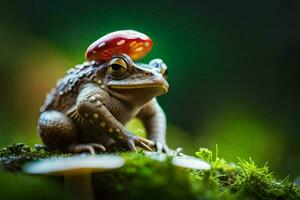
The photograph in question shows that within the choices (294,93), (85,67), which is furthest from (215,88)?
(85,67)

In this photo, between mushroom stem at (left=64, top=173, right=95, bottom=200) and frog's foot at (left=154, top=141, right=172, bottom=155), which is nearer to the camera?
mushroom stem at (left=64, top=173, right=95, bottom=200)

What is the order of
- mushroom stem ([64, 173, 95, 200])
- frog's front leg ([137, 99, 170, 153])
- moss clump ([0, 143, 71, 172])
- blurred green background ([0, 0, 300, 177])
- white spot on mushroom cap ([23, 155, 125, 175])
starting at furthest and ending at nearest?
1. blurred green background ([0, 0, 300, 177])
2. frog's front leg ([137, 99, 170, 153])
3. moss clump ([0, 143, 71, 172])
4. mushroom stem ([64, 173, 95, 200])
5. white spot on mushroom cap ([23, 155, 125, 175])

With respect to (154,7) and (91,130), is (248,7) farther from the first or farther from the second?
(91,130)

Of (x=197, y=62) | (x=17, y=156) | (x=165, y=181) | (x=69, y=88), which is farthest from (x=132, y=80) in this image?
(x=197, y=62)

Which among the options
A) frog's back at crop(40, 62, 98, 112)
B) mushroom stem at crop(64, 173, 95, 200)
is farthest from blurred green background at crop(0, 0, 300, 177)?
mushroom stem at crop(64, 173, 95, 200)

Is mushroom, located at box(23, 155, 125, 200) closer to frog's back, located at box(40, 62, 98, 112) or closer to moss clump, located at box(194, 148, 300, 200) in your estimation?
moss clump, located at box(194, 148, 300, 200)
